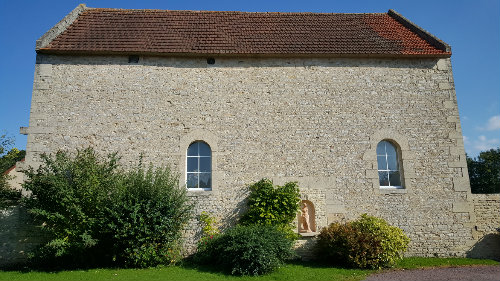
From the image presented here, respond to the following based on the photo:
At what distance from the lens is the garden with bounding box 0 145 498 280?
7.95 meters

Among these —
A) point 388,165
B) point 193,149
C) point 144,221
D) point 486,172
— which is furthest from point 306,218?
point 486,172

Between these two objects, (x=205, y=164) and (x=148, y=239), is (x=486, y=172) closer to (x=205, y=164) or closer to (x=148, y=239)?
(x=205, y=164)

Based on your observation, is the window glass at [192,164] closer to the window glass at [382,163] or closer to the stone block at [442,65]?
the window glass at [382,163]

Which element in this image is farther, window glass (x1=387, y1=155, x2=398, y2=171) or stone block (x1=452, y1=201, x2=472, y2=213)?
window glass (x1=387, y1=155, x2=398, y2=171)

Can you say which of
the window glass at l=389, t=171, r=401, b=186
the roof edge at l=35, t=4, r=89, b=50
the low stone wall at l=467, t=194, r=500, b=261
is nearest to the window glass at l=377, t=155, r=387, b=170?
Result: the window glass at l=389, t=171, r=401, b=186

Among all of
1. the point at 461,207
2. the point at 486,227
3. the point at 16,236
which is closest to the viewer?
the point at 16,236

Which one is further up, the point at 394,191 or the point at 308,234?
the point at 394,191

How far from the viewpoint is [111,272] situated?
309 inches

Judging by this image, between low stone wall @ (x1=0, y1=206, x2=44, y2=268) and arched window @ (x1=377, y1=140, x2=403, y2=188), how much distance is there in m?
10.7

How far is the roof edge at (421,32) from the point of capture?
1123 cm

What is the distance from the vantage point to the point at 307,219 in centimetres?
980

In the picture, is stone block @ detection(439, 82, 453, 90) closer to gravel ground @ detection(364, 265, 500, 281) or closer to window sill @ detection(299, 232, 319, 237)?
gravel ground @ detection(364, 265, 500, 281)

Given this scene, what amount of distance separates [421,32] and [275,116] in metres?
6.71

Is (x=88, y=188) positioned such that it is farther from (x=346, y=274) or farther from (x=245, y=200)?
(x=346, y=274)
